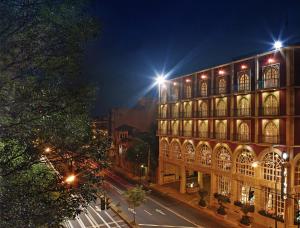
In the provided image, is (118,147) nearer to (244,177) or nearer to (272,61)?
(244,177)

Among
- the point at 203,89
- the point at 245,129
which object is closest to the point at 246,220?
the point at 245,129

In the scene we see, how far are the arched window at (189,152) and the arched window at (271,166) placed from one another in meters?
12.8

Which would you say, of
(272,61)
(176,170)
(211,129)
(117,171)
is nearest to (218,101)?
(211,129)

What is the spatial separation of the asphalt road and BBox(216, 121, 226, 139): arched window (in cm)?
979

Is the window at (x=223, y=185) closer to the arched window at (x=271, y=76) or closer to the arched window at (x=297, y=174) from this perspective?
the arched window at (x=297, y=174)

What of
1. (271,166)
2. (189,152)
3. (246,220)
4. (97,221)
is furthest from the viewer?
(189,152)

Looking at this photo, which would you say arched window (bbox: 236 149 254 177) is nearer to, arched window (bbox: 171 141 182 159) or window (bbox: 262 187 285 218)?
window (bbox: 262 187 285 218)

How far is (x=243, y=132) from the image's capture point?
36125 millimetres

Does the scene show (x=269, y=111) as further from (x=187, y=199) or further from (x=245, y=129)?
(x=187, y=199)

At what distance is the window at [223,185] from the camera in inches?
1515

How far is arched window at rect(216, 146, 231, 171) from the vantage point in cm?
3822

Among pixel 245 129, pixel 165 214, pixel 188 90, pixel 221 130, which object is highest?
pixel 188 90

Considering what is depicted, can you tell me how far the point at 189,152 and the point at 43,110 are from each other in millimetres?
38073

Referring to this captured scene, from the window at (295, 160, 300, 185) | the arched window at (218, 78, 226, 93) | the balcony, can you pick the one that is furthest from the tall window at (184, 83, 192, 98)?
the window at (295, 160, 300, 185)
